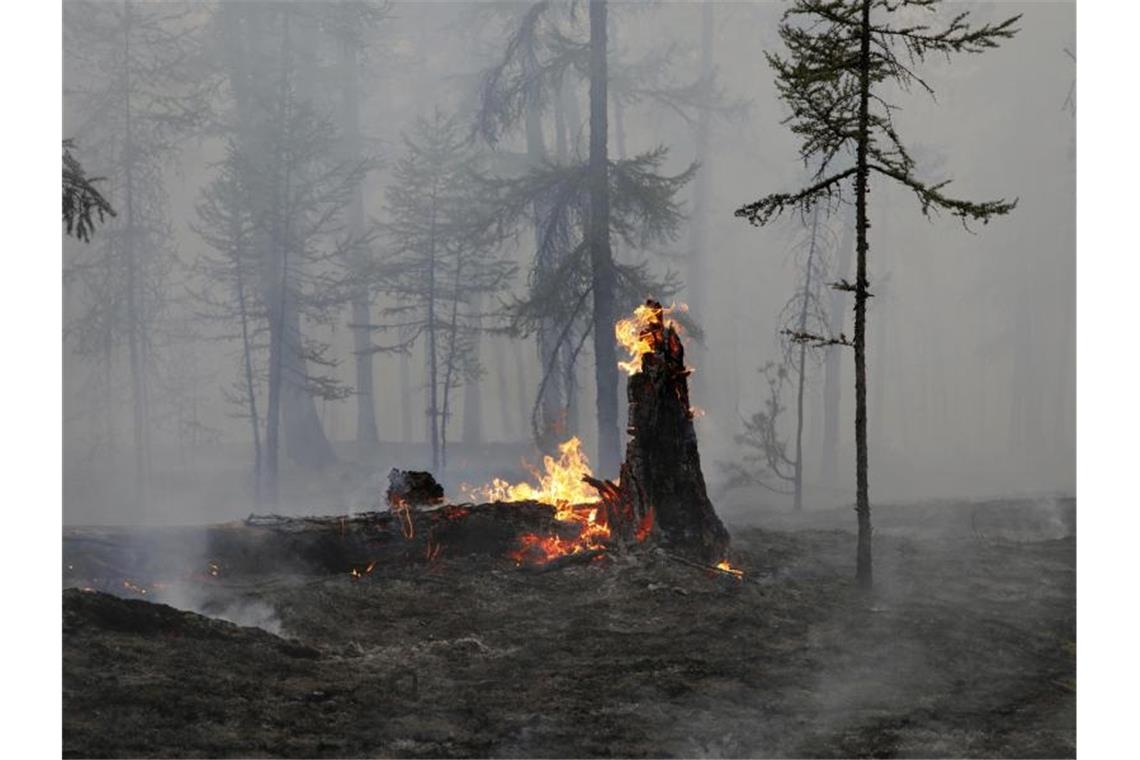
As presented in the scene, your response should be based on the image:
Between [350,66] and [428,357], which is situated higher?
[350,66]

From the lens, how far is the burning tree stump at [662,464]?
15156mm

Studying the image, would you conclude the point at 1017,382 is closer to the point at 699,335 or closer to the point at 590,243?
the point at 699,335

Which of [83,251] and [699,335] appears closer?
[699,335]

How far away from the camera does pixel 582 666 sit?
12.0 meters

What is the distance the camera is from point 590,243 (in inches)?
889

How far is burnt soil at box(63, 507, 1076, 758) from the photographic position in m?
10.3

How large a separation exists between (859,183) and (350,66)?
Result: 22.5 m

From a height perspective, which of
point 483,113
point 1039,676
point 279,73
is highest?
point 279,73

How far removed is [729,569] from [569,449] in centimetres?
345

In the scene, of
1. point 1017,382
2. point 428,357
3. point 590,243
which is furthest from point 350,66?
point 1017,382

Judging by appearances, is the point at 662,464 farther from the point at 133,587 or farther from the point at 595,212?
the point at 595,212

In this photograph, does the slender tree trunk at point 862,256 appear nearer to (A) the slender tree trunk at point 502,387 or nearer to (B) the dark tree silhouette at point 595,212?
(B) the dark tree silhouette at point 595,212

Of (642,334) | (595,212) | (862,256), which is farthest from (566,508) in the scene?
(595,212)

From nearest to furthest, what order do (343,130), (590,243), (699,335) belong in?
(590,243) → (699,335) → (343,130)
